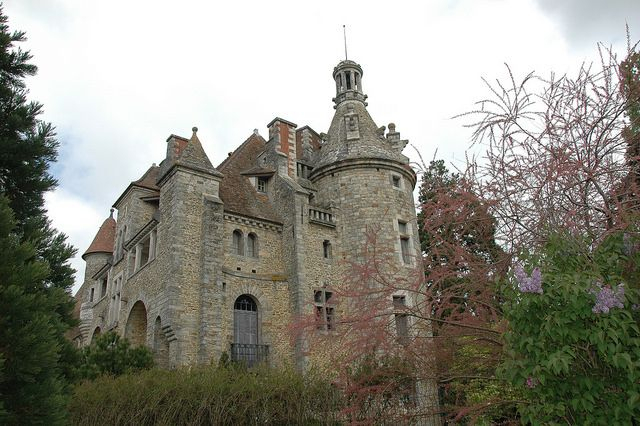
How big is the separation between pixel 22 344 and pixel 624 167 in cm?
728

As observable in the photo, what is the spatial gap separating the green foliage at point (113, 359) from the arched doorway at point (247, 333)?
3.24 m

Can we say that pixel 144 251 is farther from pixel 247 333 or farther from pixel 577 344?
pixel 577 344

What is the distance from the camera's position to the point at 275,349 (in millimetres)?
19344

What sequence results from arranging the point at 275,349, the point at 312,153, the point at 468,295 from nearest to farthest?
the point at 468,295
the point at 275,349
the point at 312,153

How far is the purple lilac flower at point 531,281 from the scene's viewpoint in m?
4.87

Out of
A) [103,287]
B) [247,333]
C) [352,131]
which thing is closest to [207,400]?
[247,333]

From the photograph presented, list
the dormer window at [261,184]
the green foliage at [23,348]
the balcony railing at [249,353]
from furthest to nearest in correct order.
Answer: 1. the dormer window at [261,184]
2. the balcony railing at [249,353]
3. the green foliage at [23,348]

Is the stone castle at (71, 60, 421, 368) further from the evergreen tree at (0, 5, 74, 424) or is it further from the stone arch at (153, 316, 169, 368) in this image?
the evergreen tree at (0, 5, 74, 424)

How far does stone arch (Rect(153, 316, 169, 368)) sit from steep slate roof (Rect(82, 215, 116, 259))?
1240 cm

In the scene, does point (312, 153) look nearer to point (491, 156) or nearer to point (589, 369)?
point (491, 156)

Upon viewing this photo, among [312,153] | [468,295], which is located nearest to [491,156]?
[468,295]

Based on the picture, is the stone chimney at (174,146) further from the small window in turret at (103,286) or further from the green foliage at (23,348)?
the green foliage at (23,348)

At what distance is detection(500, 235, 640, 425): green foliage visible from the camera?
4.57 m

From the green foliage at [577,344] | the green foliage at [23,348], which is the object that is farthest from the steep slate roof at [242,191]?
the green foliage at [577,344]
